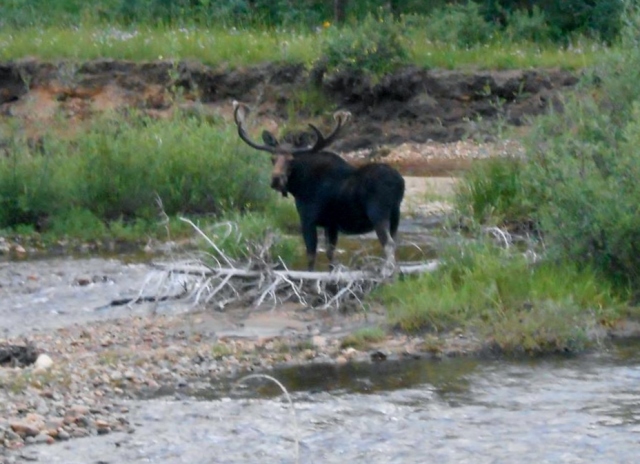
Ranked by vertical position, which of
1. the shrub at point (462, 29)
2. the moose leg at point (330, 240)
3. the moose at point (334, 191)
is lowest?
→ the moose leg at point (330, 240)

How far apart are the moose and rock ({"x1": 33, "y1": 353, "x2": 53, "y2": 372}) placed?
10.2ft

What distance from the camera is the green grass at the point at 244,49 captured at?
23.7m

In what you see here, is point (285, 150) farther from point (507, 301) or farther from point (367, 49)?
point (367, 49)

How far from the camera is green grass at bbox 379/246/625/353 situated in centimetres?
939

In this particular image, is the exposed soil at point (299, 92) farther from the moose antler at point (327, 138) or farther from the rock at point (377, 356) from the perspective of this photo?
the rock at point (377, 356)

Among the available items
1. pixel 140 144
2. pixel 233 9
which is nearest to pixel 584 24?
pixel 233 9

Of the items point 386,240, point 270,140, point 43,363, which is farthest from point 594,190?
point 43,363

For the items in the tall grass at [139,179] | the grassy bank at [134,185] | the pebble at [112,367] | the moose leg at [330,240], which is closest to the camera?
the pebble at [112,367]

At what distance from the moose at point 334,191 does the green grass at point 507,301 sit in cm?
69

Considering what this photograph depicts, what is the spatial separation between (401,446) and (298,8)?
841 inches

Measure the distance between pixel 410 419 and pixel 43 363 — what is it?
106 inches

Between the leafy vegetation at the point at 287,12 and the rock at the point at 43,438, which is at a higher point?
the leafy vegetation at the point at 287,12

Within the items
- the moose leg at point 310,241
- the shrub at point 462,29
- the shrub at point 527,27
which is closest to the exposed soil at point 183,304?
the moose leg at point 310,241

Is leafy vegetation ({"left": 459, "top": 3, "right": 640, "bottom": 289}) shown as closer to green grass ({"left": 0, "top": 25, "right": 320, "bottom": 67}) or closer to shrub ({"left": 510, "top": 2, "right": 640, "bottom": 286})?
shrub ({"left": 510, "top": 2, "right": 640, "bottom": 286})
